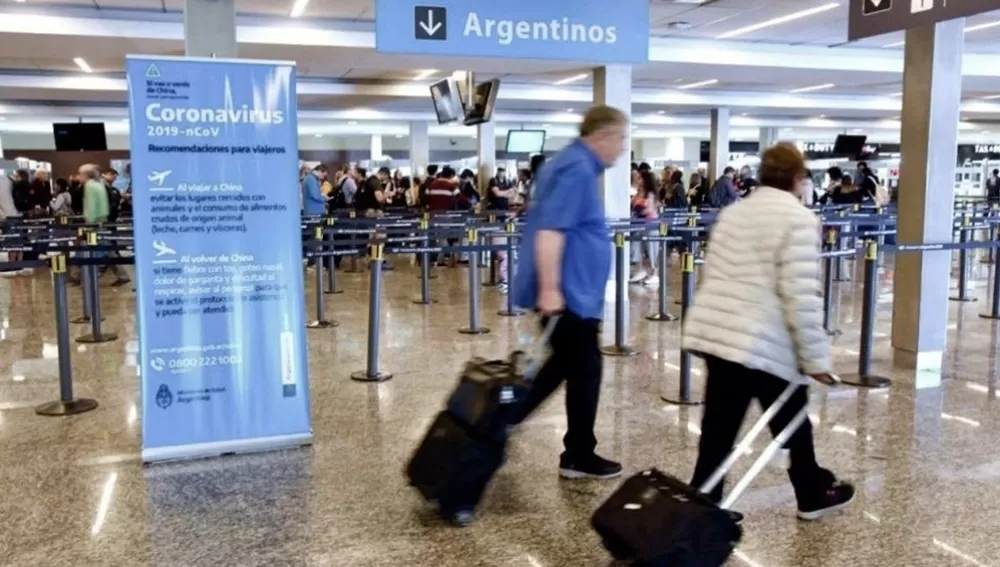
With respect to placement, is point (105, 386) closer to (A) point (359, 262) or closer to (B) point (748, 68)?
(A) point (359, 262)

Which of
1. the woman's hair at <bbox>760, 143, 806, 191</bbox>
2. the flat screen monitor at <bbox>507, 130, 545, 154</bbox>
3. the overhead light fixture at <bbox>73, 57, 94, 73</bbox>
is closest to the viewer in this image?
the woman's hair at <bbox>760, 143, 806, 191</bbox>

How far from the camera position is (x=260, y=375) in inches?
181

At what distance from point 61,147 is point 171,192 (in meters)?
18.1

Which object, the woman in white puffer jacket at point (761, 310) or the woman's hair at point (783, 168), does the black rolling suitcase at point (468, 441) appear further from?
the woman's hair at point (783, 168)

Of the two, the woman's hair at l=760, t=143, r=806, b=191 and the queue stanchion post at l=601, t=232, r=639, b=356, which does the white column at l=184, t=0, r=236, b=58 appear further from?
the queue stanchion post at l=601, t=232, r=639, b=356

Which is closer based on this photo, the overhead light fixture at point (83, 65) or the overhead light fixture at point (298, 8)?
the overhead light fixture at point (298, 8)

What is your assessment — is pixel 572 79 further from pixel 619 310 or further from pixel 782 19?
pixel 619 310

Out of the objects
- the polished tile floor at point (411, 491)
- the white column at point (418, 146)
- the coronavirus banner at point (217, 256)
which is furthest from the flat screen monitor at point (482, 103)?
the white column at point (418, 146)

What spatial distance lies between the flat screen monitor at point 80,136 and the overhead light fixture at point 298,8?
38.0ft

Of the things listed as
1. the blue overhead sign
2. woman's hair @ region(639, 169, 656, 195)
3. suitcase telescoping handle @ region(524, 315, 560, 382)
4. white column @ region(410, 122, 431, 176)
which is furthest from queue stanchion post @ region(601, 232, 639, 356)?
white column @ region(410, 122, 431, 176)

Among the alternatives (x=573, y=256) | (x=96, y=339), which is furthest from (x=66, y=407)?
(x=573, y=256)

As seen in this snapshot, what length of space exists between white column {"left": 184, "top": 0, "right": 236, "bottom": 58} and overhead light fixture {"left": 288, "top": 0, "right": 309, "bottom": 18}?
14.9ft

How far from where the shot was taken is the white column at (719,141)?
2067 centimetres

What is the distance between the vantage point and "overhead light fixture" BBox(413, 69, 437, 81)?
14766mm
